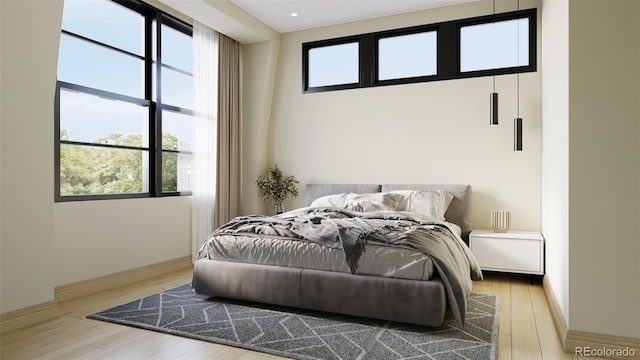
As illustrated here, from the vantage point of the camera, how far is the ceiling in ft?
15.3

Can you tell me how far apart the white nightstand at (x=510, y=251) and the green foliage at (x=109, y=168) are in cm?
329

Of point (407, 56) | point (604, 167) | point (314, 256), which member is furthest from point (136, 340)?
point (407, 56)

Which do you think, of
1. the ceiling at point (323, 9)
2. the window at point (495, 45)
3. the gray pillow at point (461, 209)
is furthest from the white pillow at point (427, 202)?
the ceiling at point (323, 9)

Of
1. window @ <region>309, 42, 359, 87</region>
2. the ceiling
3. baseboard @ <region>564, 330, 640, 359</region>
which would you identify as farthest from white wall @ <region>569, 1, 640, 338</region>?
window @ <region>309, 42, 359, 87</region>

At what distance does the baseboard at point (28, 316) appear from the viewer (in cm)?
274

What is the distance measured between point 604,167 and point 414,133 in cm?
265

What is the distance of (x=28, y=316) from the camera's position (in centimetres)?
288

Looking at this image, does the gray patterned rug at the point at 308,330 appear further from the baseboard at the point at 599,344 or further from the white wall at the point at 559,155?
the white wall at the point at 559,155

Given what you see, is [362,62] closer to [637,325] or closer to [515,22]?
[515,22]

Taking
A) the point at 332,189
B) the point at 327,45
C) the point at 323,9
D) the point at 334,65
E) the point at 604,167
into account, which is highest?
the point at 323,9

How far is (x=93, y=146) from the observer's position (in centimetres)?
377

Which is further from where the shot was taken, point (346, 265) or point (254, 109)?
point (254, 109)

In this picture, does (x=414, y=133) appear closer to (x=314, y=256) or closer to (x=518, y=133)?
(x=518, y=133)

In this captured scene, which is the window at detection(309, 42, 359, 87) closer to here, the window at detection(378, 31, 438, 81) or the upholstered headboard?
the window at detection(378, 31, 438, 81)
